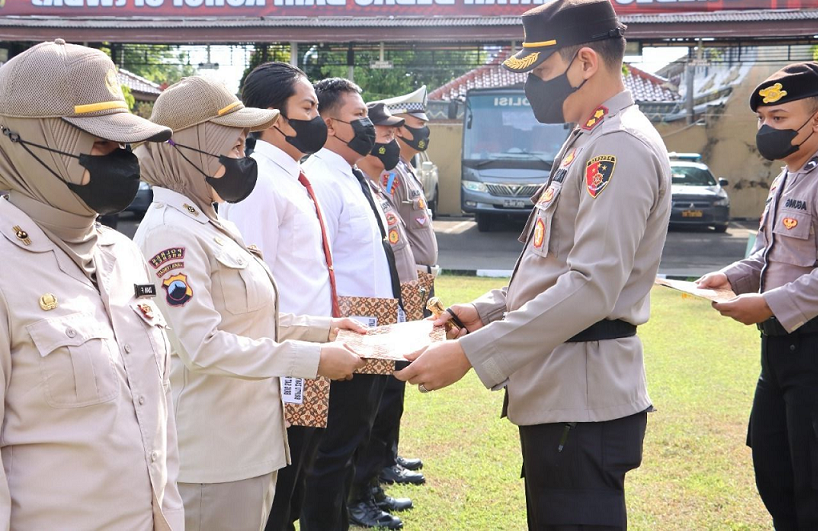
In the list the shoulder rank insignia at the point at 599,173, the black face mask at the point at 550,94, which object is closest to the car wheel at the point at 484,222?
the black face mask at the point at 550,94

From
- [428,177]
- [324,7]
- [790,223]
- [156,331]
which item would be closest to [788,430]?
[790,223]

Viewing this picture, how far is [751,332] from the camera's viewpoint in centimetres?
872

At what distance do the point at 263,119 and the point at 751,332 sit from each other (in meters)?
7.26

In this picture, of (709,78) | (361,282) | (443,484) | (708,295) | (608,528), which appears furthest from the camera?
(709,78)

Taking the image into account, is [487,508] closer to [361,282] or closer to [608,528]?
[361,282]

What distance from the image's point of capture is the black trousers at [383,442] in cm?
459

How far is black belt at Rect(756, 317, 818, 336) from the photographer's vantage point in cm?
347

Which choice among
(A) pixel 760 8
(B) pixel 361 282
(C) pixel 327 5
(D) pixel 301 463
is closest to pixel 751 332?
(B) pixel 361 282

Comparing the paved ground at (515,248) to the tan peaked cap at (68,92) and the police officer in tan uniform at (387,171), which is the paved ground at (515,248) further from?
the tan peaked cap at (68,92)

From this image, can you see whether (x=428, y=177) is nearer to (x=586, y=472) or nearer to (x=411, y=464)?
(x=411, y=464)

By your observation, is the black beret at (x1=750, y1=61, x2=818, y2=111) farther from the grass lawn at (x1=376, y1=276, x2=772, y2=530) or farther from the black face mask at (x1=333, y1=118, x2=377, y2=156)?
the grass lawn at (x1=376, y1=276, x2=772, y2=530)

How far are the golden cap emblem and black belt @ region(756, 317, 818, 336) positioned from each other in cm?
285

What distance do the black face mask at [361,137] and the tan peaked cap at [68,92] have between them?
245cm

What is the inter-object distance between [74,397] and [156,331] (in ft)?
1.06
